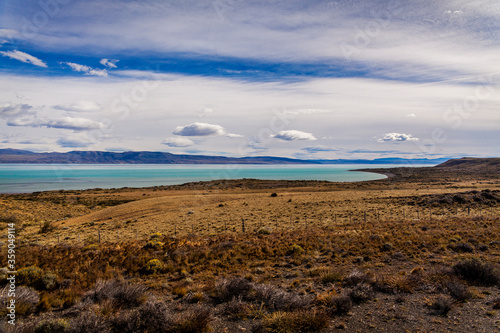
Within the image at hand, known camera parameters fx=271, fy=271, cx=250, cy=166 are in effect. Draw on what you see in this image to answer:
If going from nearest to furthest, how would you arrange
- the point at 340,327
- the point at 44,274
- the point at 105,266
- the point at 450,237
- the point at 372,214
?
the point at 340,327 → the point at 44,274 → the point at 105,266 → the point at 450,237 → the point at 372,214

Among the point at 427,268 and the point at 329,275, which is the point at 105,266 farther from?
the point at 427,268

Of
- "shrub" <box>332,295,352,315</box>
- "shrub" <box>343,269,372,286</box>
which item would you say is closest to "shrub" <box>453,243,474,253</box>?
"shrub" <box>343,269,372,286</box>

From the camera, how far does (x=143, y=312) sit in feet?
24.1

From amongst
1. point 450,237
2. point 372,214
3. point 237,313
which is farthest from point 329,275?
point 372,214

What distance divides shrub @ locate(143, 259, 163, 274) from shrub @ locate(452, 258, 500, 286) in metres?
12.9

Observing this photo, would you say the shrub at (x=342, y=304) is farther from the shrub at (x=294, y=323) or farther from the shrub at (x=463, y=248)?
the shrub at (x=463, y=248)

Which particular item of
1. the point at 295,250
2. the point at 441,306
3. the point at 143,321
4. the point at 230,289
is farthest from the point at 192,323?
the point at 295,250

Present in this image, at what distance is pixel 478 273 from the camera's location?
10.4m

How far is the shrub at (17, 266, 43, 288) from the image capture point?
10109 mm

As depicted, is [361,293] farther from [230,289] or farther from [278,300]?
[230,289]

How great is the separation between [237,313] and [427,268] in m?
9.47

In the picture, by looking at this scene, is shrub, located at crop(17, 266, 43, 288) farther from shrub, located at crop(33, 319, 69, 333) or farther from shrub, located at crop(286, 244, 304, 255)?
shrub, located at crop(286, 244, 304, 255)

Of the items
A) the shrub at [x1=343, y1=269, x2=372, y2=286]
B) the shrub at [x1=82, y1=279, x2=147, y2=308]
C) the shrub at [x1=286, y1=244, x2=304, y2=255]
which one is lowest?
the shrub at [x1=286, y1=244, x2=304, y2=255]

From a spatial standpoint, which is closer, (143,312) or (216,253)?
(143,312)
